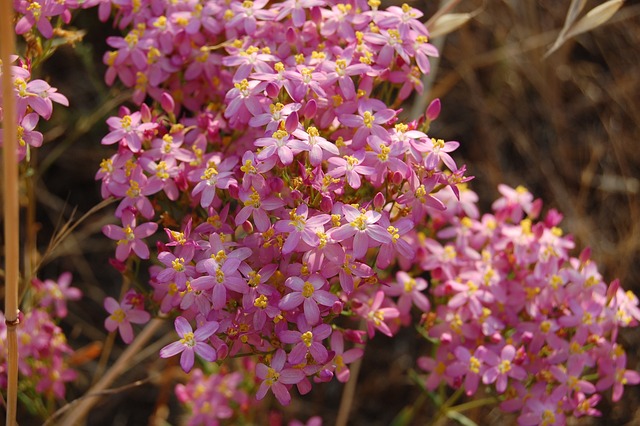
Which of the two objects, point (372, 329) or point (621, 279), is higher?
point (372, 329)

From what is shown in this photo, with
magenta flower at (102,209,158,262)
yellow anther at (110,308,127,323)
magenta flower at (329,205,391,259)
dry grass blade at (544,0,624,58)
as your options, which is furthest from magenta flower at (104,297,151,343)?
dry grass blade at (544,0,624,58)

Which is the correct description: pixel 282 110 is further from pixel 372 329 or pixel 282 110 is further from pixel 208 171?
pixel 372 329

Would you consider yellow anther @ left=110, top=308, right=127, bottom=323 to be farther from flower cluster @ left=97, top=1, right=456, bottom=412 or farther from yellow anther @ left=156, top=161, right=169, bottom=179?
yellow anther @ left=156, top=161, right=169, bottom=179

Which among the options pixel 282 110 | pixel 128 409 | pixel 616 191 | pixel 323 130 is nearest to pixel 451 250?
pixel 323 130

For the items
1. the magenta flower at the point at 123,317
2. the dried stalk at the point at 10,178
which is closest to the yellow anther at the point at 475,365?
the magenta flower at the point at 123,317

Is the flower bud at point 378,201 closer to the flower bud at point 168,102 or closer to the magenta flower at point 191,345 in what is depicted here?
the magenta flower at point 191,345

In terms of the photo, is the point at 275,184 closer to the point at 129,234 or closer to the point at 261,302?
the point at 261,302
